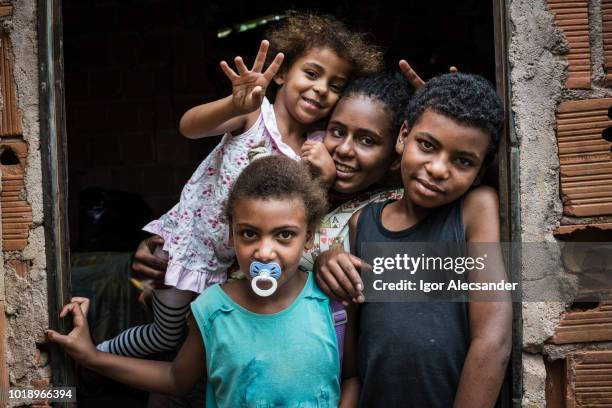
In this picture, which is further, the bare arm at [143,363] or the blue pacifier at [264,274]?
the bare arm at [143,363]

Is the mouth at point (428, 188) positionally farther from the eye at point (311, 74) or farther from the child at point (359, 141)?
the eye at point (311, 74)

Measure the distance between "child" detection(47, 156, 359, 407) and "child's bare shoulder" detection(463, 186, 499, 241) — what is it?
0.48 metres

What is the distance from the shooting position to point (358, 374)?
2.34 metres

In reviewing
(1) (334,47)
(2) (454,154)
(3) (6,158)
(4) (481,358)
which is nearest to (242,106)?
(1) (334,47)

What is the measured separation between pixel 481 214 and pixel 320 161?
2.02ft

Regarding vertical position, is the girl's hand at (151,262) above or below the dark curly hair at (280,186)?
below

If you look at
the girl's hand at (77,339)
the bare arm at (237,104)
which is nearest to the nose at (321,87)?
the bare arm at (237,104)

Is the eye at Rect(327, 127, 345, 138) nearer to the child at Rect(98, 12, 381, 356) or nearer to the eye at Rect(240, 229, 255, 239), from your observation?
the child at Rect(98, 12, 381, 356)

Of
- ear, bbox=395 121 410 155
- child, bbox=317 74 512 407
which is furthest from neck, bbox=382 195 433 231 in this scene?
ear, bbox=395 121 410 155

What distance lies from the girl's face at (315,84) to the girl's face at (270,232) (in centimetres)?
56

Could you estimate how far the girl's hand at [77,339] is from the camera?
2393 millimetres

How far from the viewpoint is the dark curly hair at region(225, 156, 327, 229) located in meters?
2.21

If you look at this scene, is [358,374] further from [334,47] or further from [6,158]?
[6,158]

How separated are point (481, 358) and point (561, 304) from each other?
34 cm
